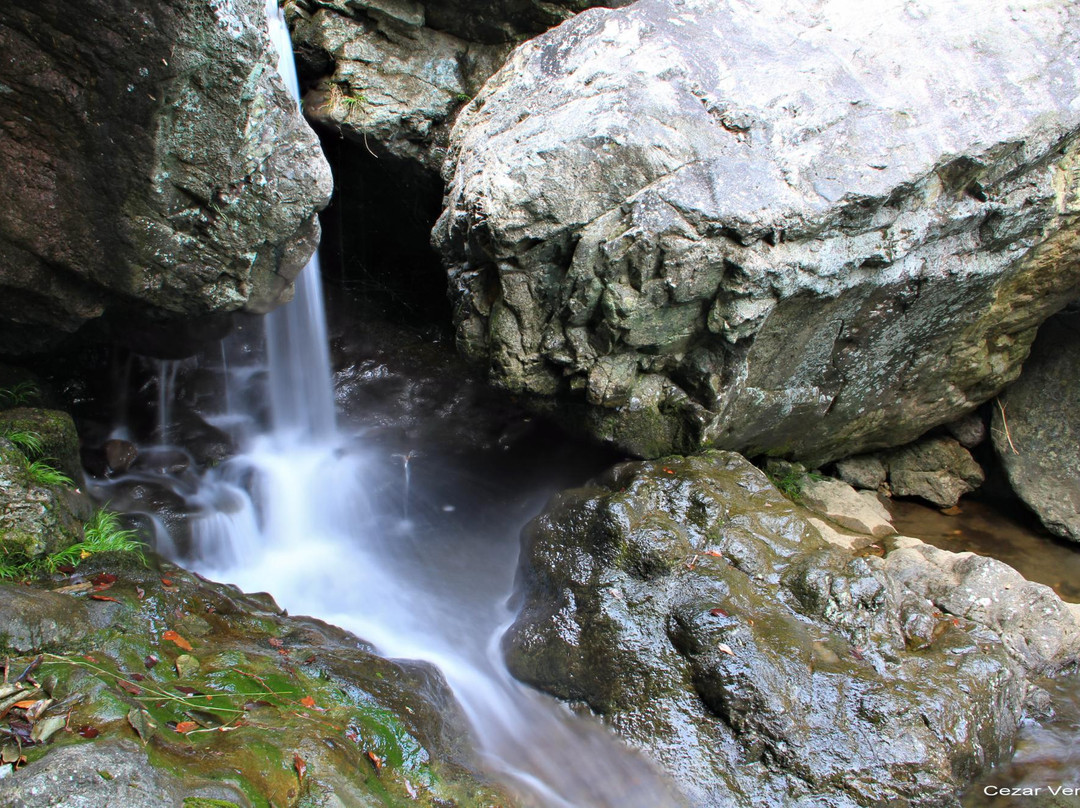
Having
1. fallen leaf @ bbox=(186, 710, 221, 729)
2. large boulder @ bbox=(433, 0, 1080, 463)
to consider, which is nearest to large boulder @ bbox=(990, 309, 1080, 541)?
large boulder @ bbox=(433, 0, 1080, 463)

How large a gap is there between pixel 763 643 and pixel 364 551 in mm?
3217

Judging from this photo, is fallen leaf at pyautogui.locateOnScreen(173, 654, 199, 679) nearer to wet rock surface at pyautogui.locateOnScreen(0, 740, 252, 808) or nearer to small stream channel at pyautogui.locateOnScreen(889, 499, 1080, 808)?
wet rock surface at pyautogui.locateOnScreen(0, 740, 252, 808)

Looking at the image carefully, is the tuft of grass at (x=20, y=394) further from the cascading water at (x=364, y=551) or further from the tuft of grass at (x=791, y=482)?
the tuft of grass at (x=791, y=482)

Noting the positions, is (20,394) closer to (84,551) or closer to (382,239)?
(84,551)

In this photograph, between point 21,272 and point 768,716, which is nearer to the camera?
point 768,716

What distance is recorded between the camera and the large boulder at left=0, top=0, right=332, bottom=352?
3285 millimetres

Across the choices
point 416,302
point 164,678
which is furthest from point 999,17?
point 164,678

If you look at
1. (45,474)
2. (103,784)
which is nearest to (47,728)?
(103,784)

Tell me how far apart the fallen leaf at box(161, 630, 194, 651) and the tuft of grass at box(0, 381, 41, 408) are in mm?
2798

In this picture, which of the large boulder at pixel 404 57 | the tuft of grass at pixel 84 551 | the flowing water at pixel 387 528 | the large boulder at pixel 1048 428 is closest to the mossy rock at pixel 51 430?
the tuft of grass at pixel 84 551

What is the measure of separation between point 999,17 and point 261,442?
6.84 metres

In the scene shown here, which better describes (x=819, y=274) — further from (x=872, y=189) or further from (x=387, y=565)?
(x=387, y=565)

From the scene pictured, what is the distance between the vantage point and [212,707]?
275 cm

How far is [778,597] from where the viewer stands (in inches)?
157
